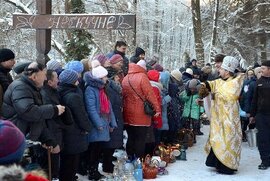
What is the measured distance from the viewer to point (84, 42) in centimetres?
1105

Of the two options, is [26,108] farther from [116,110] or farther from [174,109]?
[174,109]

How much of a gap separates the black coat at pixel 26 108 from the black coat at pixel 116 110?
174 cm

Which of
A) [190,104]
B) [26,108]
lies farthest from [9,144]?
[190,104]

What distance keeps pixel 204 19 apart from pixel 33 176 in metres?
25.6

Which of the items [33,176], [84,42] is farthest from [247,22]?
[33,176]

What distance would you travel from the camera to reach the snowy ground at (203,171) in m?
6.62

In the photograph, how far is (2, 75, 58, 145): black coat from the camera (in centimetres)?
433

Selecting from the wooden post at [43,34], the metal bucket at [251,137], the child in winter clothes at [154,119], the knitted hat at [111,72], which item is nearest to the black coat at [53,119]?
the knitted hat at [111,72]

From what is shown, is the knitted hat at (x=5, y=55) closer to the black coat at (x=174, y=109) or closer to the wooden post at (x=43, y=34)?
the wooden post at (x=43, y=34)

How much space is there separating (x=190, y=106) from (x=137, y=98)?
9.38ft

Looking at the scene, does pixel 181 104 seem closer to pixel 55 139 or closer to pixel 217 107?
pixel 217 107

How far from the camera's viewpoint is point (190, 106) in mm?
9141

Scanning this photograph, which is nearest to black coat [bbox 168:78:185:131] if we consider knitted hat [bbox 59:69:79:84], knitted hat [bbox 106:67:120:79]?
knitted hat [bbox 106:67:120:79]

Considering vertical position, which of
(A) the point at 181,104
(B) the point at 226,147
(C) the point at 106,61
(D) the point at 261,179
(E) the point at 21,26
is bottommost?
(D) the point at 261,179
